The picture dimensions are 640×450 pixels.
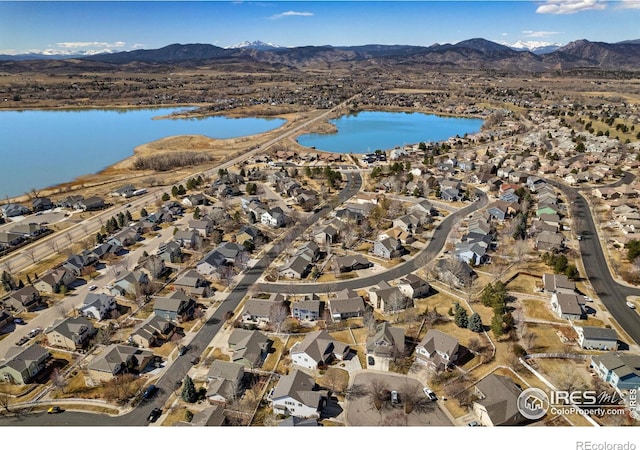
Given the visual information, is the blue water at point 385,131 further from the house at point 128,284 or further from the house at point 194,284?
the house at point 128,284

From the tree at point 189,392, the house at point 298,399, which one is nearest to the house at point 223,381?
the tree at point 189,392

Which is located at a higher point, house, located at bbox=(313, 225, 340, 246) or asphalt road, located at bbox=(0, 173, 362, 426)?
house, located at bbox=(313, 225, 340, 246)

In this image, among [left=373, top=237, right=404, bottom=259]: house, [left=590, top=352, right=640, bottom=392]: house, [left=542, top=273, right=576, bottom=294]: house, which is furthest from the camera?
[left=373, top=237, right=404, bottom=259]: house

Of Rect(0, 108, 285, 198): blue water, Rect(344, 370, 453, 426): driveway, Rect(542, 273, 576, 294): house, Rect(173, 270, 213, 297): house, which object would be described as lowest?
Rect(344, 370, 453, 426): driveway

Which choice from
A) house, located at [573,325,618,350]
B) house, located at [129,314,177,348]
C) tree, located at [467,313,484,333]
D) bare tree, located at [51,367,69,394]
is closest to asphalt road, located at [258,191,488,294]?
house, located at [129,314,177,348]

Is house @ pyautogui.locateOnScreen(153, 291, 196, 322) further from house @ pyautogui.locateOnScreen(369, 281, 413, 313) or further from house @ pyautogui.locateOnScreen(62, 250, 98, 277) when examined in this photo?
house @ pyautogui.locateOnScreen(369, 281, 413, 313)

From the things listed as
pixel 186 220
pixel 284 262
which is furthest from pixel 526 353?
pixel 186 220
